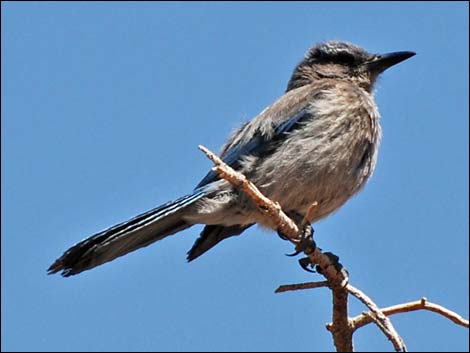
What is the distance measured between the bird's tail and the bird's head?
7.46 ft

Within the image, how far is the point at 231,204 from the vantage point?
7.33m

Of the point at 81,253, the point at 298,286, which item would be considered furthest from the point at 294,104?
the point at 298,286

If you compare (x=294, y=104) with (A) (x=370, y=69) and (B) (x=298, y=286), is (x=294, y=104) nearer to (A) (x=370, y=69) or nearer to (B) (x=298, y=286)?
(A) (x=370, y=69)

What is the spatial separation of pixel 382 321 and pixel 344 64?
479 cm

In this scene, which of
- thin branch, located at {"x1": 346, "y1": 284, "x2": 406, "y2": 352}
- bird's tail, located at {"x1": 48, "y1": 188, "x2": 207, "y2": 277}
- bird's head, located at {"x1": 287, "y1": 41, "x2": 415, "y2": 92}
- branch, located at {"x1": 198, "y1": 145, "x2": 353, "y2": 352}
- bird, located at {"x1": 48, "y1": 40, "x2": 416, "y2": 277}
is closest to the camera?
thin branch, located at {"x1": 346, "y1": 284, "x2": 406, "y2": 352}

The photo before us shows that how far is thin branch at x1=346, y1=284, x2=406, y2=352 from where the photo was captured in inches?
173

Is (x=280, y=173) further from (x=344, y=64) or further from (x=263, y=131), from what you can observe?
(x=344, y=64)

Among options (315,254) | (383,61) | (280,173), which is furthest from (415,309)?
(383,61)

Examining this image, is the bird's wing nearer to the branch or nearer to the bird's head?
the bird's head

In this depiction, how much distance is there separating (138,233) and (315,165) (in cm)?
152

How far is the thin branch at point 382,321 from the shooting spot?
4406 millimetres

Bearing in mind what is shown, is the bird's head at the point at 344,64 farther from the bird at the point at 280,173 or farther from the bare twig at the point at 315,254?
the bare twig at the point at 315,254

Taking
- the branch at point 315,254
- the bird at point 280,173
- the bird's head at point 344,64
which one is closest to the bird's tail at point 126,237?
the bird at point 280,173

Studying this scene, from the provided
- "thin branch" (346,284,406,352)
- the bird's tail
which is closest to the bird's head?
the bird's tail
